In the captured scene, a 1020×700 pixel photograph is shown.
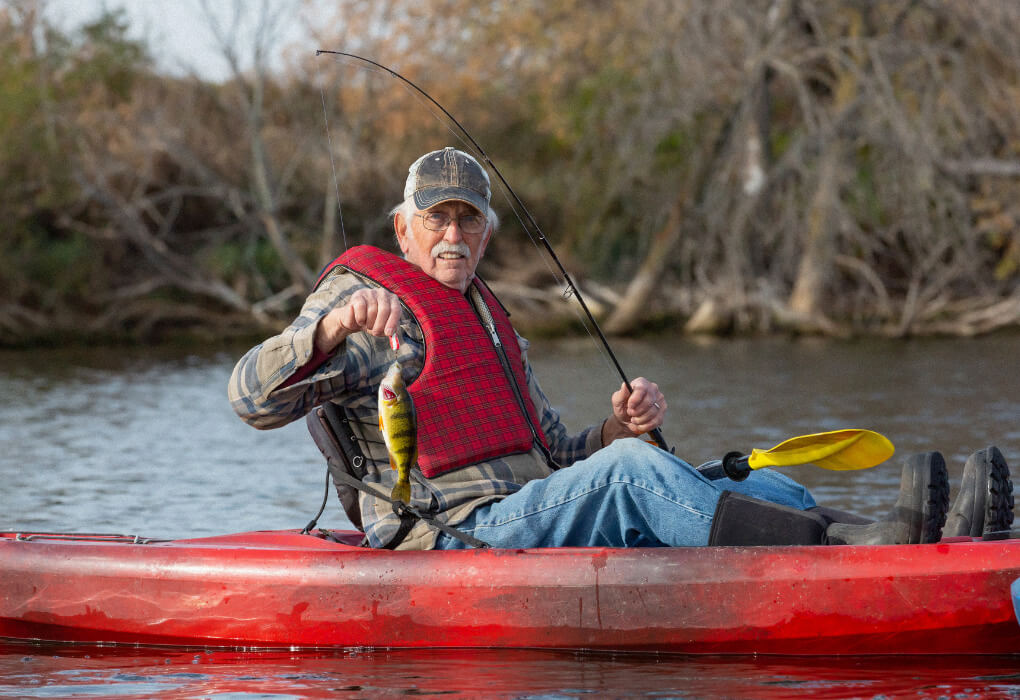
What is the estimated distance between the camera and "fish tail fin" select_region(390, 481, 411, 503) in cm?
384

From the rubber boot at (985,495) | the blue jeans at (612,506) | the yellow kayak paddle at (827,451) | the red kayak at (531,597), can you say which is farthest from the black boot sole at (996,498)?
the blue jeans at (612,506)

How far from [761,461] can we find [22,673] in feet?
7.35

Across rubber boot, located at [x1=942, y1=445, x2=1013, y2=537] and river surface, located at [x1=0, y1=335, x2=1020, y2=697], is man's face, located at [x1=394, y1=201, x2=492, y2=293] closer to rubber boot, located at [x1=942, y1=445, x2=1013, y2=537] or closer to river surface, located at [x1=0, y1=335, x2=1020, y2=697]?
river surface, located at [x1=0, y1=335, x2=1020, y2=697]

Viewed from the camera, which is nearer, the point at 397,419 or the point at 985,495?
the point at 397,419

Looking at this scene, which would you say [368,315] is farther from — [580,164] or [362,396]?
[580,164]

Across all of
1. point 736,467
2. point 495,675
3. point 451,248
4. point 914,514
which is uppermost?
point 451,248

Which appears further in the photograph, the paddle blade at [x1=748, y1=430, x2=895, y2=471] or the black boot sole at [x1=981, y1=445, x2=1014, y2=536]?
the paddle blade at [x1=748, y1=430, x2=895, y2=471]

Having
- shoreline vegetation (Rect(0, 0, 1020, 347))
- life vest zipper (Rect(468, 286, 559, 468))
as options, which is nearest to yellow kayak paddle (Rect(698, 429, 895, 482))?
life vest zipper (Rect(468, 286, 559, 468))

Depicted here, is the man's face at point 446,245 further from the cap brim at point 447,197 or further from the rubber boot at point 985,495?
the rubber boot at point 985,495

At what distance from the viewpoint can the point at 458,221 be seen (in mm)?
4285

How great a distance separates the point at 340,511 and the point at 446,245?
323 cm

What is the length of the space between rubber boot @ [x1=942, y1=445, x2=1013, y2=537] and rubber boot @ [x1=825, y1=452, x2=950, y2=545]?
0.23 m

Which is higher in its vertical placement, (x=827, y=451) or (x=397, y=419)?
(x=397, y=419)

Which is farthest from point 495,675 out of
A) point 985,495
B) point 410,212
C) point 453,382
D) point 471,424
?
point 985,495
